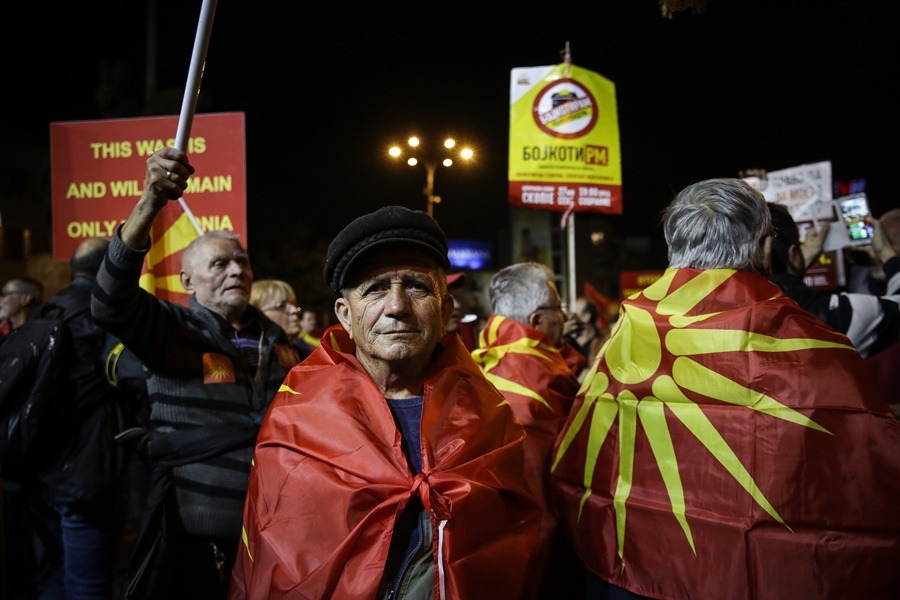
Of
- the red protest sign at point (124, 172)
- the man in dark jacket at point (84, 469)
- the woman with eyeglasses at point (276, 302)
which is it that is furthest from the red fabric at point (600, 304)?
the man in dark jacket at point (84, 469)

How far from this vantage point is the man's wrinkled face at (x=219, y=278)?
3.32m

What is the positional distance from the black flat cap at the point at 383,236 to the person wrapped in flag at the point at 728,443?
0.79 metres

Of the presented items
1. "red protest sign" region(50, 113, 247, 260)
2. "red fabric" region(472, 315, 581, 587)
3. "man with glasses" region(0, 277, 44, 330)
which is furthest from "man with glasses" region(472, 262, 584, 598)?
"man with glasses" region(0, 277, 44, 330)

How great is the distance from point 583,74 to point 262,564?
6.88 meters

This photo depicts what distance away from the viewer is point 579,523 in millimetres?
2502

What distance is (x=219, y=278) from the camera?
3.33m

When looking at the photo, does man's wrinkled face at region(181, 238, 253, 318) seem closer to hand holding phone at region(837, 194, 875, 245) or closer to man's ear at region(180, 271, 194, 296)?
man's ear at region(180, 271, 194, 296)

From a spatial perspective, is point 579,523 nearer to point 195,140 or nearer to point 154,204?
point 154,204

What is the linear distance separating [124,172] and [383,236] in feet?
10.3

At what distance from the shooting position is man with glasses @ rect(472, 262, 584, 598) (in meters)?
2.92

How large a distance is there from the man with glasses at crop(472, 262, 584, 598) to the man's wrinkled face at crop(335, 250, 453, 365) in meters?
1.04

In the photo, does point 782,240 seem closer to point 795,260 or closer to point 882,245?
point 795,260

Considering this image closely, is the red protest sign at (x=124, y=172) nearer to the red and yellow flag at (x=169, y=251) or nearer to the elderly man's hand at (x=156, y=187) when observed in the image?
the red and yellow flag at (x=169, y=251)

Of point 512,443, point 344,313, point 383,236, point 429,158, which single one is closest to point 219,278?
point 344,313
